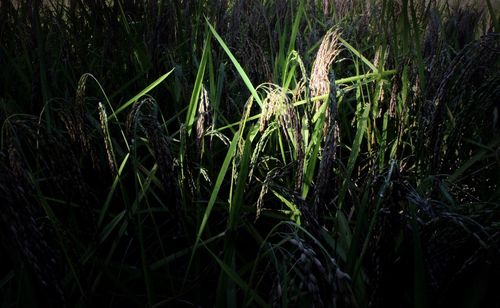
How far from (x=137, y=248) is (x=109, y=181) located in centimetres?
21

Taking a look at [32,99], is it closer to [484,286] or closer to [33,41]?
[33,41]

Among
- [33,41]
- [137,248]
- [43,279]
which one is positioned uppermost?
[33,41]

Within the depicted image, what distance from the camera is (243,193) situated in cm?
95

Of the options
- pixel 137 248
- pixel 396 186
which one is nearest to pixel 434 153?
pixel 396 186

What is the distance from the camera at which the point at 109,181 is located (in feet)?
3.87

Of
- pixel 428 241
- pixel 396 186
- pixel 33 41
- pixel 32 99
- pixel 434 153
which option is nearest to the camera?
pixel 396 186

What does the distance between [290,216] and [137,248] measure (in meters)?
0.42

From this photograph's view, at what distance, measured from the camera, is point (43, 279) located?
0.66 m

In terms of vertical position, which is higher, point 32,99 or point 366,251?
point 32,99

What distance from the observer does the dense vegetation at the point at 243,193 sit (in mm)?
742

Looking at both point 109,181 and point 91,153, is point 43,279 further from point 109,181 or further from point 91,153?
point 109,181

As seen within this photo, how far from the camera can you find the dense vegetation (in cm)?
74

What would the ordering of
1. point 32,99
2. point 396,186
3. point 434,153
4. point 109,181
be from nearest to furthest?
point 396,186
point 434,153
point 109,181
point 32,99

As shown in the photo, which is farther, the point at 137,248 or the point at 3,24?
the point at 3,24
